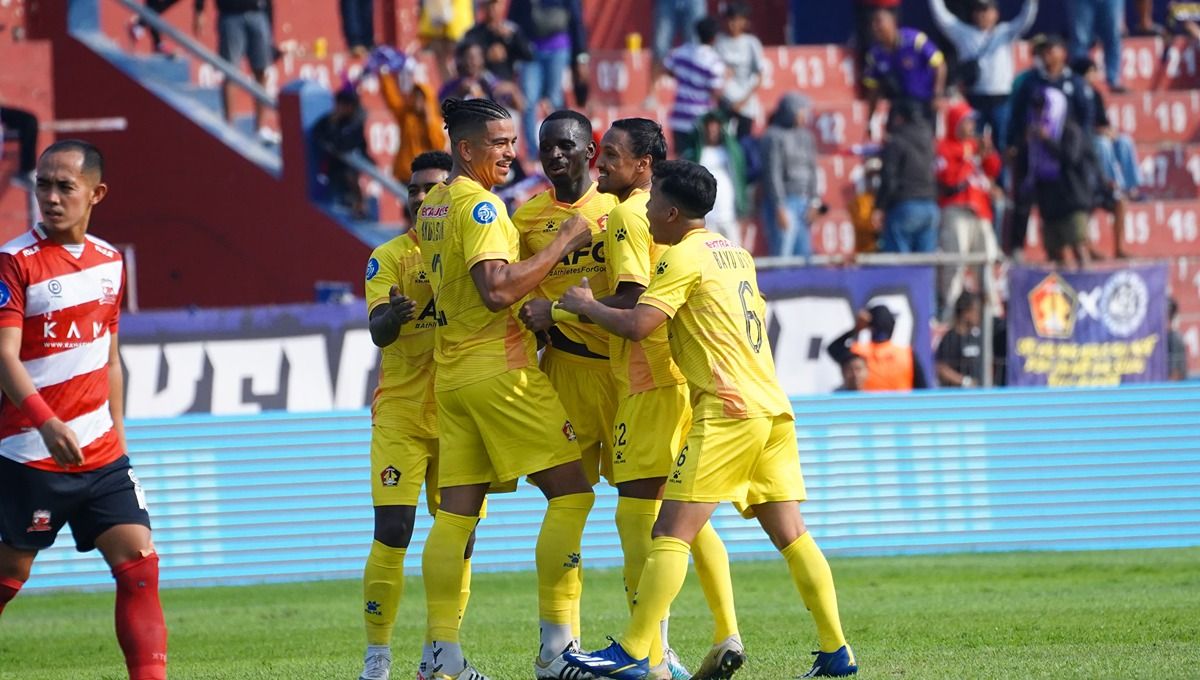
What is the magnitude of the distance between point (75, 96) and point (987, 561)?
38.8 feet

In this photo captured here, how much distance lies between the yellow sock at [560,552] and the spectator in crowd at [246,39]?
42.8 feet

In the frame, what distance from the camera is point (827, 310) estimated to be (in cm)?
1475

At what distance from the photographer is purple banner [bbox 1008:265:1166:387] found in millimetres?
14812

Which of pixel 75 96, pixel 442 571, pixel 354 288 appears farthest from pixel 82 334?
pixel 75 96

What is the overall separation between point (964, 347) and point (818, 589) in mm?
7613

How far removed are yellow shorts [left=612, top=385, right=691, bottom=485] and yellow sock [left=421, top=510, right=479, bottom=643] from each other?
2.41ft

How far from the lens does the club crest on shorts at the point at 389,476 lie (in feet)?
27.0

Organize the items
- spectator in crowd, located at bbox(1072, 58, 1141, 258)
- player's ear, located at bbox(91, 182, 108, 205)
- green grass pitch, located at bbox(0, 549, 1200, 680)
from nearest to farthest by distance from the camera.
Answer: player's ear, located at bbox(91, 182, 108, 205), green grass pitch, located at bbox(0, 549, 1200, 680), spectator in crowd, located at bbox(1072, 58, 1141, 258)

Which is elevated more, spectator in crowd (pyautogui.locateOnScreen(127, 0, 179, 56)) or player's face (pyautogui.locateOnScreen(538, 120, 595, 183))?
spectator in crowd (pyautogui.locateOnScreen(127, 0, 179, 56))

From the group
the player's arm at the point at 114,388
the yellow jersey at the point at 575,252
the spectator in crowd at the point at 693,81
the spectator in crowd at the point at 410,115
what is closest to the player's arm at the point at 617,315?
the yellow jersey at the point at 575,252

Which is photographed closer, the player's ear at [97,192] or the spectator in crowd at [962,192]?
the player's ear at [97,192]

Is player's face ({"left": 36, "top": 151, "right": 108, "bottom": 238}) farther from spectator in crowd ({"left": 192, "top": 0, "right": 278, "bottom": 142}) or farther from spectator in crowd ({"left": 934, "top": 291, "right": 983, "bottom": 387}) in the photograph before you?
spectator in crowd ({"left": 192, "top": 0, "right": 278, "bottom": 142})

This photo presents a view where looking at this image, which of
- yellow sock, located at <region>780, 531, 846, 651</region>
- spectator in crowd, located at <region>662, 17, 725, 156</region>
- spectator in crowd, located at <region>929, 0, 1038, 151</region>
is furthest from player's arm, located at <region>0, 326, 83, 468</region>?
spectator in crowd, located at <region>929, 0, 1038, 151</region>

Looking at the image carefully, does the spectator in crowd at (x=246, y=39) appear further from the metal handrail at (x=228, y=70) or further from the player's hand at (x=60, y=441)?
the player's hand at (x=60, y=441)
